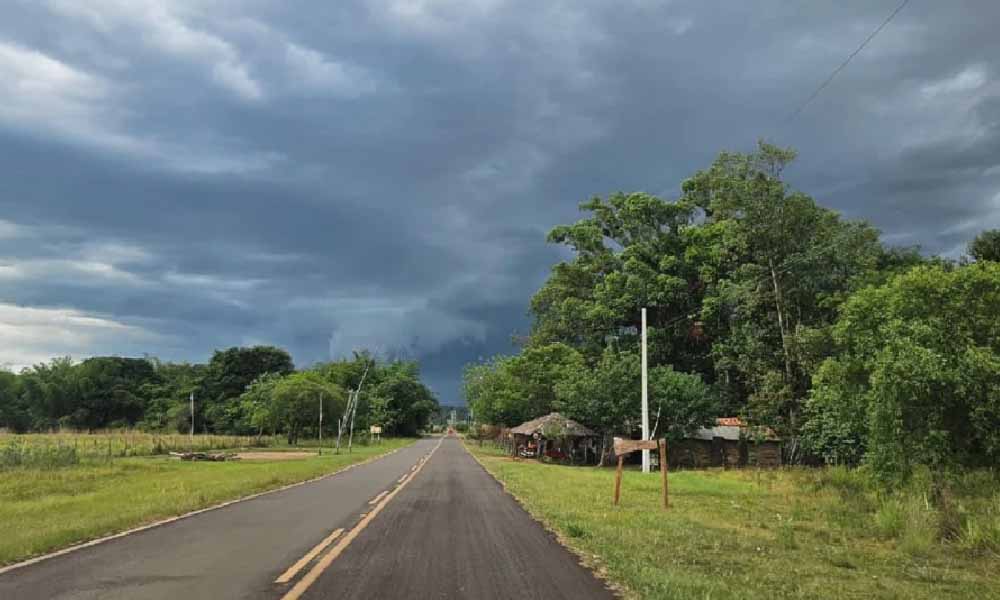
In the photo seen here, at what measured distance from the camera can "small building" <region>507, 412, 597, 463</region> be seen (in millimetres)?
42688

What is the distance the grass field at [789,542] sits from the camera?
8484mm

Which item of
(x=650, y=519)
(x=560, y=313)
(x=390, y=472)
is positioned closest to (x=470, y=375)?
(x=560, y=313)

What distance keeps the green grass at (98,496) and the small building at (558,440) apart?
1515 centimetres

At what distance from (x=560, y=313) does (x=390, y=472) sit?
33990mm

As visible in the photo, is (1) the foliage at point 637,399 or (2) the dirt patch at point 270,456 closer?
(1) the foliage at point 637,399

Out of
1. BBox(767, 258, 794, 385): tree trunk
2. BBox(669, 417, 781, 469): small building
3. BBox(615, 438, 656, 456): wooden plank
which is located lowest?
BBox(669, 417, 781, 469): small building

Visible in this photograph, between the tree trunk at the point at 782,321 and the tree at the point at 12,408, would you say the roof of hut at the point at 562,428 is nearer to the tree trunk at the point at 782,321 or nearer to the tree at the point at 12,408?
the tree trunk at the point at 782,321

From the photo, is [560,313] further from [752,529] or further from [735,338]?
[752,529]

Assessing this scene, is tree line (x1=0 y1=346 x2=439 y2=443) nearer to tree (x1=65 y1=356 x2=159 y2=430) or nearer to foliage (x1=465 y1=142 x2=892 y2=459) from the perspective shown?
tree (x1=65 y1=356 x2=159 y2=430)

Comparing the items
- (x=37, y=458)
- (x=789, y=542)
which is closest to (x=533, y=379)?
(x=37, y=458)

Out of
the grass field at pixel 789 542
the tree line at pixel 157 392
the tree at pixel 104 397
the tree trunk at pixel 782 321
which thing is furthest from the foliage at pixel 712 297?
the tree at pixel 104 397

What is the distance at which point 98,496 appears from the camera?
19188 millimetres

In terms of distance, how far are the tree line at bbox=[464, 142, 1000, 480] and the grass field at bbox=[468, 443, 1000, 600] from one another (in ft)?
6.34

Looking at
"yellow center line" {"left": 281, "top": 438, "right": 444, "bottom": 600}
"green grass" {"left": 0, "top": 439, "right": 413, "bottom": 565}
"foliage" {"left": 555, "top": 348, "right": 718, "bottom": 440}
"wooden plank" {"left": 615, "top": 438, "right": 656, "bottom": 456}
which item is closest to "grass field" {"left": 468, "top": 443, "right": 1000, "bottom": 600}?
"wooden plank" {"left": 615, "top": 438, "right": 656, "bottom": 456}
